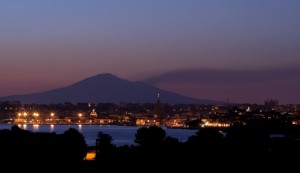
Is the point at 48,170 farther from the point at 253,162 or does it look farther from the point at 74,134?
the point at 74,134

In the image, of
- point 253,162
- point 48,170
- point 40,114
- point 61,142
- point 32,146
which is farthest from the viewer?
point 40,114

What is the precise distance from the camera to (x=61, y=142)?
3534 centimetres

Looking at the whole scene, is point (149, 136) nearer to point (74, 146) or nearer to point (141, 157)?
point (74, 146)

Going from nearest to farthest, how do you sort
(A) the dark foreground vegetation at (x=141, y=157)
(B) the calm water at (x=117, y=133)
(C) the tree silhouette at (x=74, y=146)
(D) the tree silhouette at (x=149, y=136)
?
(A) the dark foreground vegetation at (x=141, y=157), (C) the tree silhouette at (x=74, y=146), (D) the tree silhouette at (x=149, y=136), (B) the calm water at (x=117, y=133)

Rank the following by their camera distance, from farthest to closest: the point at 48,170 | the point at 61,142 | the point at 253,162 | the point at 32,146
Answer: the point at 61,142 → the point at 32,146 → the point at 253,162 → the point at 48,170

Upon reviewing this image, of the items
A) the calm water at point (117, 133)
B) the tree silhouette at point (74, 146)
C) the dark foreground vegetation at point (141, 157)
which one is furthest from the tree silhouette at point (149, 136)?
the calm water at point (117, 133)

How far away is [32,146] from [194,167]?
8.35m

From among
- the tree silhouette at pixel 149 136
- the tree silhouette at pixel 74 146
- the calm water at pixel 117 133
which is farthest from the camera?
the calm water at pixel 117 133

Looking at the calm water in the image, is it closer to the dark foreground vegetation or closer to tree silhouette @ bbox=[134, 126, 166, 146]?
tree silhouette @ bbox=[134, 126, 166, 146]

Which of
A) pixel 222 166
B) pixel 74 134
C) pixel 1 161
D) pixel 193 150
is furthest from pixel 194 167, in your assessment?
pixel 74 134

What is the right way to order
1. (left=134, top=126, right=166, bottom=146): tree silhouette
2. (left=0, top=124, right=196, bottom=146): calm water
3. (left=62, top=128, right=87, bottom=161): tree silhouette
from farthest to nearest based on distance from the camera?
(left=0, top=124, right=196, bottom=146): calm water
(left=134, top=126, right=166, bottom=146): tree silhouette
(left=62, top=128, right=87, bottom=161): tree silhouette

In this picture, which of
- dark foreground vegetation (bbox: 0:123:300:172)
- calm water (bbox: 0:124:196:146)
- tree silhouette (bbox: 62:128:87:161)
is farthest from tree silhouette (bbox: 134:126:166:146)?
calm water (bbox: 0:124:196:146)

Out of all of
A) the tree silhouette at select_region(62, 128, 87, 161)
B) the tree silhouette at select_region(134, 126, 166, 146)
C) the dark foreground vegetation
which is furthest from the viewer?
the tree silhouette at select_region(134, 126, 166, 146)

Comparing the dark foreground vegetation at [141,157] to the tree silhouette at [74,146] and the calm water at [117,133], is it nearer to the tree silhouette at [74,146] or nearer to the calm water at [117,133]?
the tree silhouette at [74,146]
